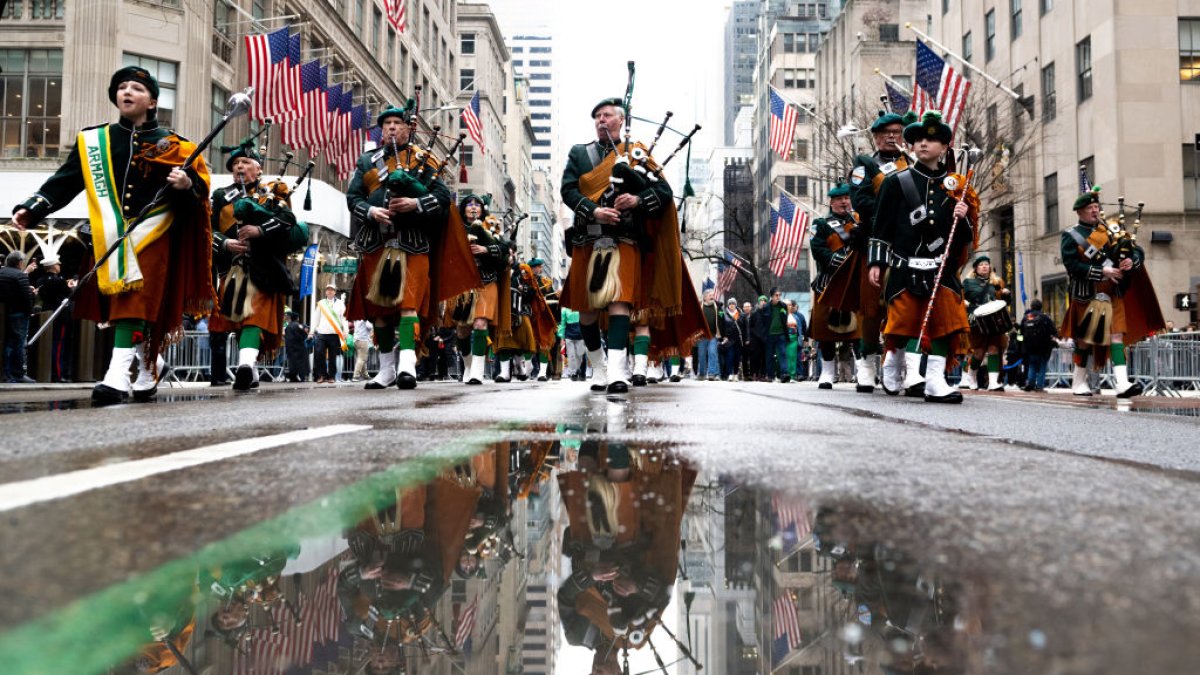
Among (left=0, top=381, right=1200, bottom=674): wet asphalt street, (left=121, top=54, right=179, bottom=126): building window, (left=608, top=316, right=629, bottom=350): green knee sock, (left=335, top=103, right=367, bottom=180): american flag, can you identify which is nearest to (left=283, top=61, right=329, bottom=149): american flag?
(left=335, top=103, right=367, bottom=180): american flag

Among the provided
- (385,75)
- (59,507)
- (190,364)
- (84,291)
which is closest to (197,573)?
(59,507)

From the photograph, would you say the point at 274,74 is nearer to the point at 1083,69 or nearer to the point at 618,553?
the point at 618,553

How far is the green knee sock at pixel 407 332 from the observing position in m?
8.77

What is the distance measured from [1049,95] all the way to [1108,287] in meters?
21.6

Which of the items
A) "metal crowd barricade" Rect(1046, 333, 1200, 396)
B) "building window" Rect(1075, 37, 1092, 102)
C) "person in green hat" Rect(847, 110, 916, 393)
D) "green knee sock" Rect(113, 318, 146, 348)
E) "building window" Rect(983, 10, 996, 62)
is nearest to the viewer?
"green knee sock" Rect(113, 318, 146, 348)

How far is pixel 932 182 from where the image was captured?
24.9 feet

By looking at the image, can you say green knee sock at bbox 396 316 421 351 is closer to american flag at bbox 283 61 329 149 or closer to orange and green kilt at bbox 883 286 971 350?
orange and green kilt at bbox 883 286 971 350

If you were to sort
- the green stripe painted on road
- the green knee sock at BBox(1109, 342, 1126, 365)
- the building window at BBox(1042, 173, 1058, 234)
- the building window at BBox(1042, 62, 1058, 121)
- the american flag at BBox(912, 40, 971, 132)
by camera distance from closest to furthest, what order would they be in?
the green stripe painted on road
the green knee sock at BBox(1109, 342, 1126, 365)
the american flag at BBox(912, 40, 971, 132)
the building window at BBox(1042, 173, 1058, 234)
the building window at BBox(1042, 62, 1058, 121)

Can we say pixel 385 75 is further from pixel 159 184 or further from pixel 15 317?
pixel 159 184

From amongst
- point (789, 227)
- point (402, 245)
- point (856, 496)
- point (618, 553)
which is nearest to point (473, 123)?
point (789, 227)

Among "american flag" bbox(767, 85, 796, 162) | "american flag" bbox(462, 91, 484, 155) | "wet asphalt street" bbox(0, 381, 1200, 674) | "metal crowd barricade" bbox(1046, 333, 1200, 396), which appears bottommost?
"wet asphalt street" bbox(0, 381, 1200, 674)

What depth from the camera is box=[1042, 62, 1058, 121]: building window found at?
3014 cm

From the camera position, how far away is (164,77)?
25.0 m

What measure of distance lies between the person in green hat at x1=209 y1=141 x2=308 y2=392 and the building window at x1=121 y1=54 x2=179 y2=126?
57.8ft
